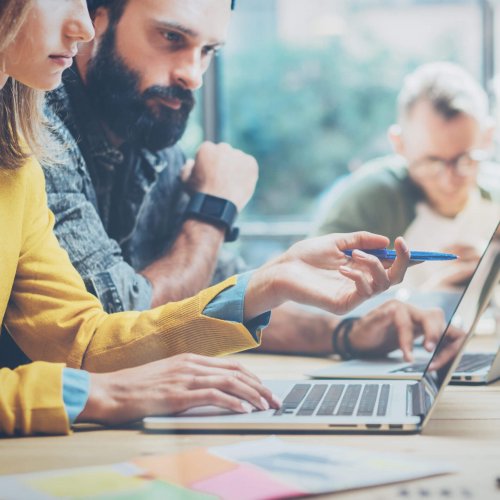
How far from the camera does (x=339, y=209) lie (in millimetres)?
1679

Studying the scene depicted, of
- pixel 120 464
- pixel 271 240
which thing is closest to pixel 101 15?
pixel 120 464

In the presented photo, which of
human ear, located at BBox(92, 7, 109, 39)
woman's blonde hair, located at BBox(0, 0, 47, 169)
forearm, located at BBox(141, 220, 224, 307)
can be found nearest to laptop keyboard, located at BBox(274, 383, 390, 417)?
forearm, located at BBox(141, 220, 224, 307)

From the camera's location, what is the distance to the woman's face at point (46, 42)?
0.92 m

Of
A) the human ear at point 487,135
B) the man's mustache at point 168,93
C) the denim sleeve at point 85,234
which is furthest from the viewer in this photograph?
the human ear at point 487,135

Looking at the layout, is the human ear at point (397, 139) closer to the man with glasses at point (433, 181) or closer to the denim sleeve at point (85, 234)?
the man with glasses at point (433, 181)

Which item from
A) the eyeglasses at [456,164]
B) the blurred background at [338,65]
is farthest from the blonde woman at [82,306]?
the blurred background at [338,65]

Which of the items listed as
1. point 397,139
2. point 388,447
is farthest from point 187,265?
point 397,139

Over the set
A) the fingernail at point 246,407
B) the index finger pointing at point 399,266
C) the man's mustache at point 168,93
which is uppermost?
the man's mustache at point 168,93

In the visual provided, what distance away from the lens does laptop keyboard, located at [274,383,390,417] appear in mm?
867

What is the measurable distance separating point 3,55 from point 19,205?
0.57ft

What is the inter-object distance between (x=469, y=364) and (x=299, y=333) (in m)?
0.28

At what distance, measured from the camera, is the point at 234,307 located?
3.32 ft

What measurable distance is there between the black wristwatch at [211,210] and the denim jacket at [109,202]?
Answer: 0.02 meters

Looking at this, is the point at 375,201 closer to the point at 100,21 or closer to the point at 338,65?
the point at 100,21
